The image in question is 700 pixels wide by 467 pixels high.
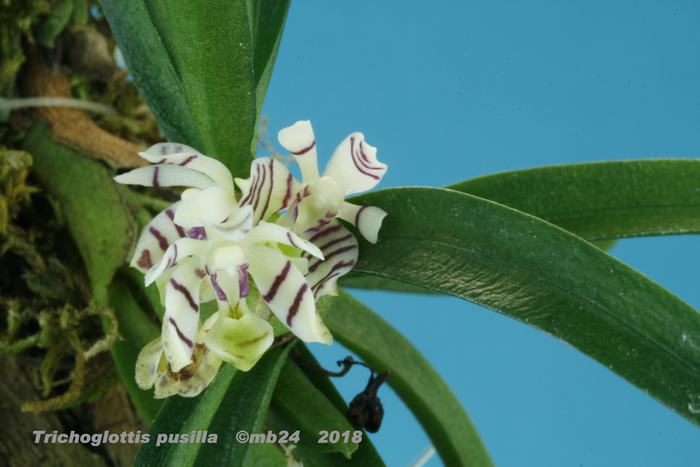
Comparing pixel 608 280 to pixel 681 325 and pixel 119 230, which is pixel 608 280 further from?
pixel 119 230

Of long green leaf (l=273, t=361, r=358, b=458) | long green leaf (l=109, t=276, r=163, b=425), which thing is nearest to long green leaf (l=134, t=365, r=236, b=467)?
long green leaf (l=273, t=361, r=358, b=458)

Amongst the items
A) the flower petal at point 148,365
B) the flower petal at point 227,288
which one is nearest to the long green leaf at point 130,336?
the flower petal at point 148,365

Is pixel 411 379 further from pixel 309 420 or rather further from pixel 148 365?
pixel 148 365

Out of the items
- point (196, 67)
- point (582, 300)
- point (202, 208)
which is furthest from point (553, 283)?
point (196, 67)

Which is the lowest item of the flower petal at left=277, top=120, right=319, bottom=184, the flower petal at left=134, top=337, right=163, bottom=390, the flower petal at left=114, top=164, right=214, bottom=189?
the flower petal at left=134, top=337, right=163, bottom=390

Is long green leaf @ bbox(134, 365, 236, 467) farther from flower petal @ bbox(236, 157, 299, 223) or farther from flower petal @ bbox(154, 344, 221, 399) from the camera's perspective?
flower petal @ bbox(236, 157, 299, 223)

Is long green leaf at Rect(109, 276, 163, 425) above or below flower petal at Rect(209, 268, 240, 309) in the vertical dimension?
below
